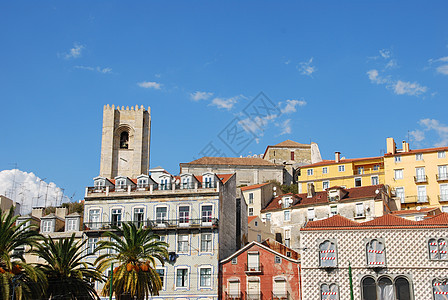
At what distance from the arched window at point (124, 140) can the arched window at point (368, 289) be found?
66.1 m

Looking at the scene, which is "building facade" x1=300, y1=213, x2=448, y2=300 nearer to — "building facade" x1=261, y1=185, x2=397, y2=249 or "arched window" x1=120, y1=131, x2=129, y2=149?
"building facade" x1=261, y1=185, x2=397, y2=249

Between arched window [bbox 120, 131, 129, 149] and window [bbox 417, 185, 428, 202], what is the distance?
170 ft

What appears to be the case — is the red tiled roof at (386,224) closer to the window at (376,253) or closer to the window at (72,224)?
the window at (376,253)

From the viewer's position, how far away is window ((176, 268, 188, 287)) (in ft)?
183

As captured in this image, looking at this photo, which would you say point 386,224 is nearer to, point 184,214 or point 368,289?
point 368,289

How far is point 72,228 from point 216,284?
54.7 ft

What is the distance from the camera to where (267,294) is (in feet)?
177

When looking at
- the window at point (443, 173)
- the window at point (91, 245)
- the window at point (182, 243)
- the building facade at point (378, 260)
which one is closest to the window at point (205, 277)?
the window at point (182, 243)

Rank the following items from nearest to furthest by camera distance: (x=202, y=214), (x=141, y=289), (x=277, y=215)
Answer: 1. (x=141, y=289)
2. (x=202, y=214)
3. (x=277, y=215)

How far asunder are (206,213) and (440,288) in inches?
842

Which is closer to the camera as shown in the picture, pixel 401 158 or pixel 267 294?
pixel 267 294

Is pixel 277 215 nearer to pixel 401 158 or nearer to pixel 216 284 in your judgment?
pixel 401 158

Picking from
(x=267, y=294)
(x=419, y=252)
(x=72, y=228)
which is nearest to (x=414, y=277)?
(x=419, y=252)

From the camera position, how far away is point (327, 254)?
52.2 meters
